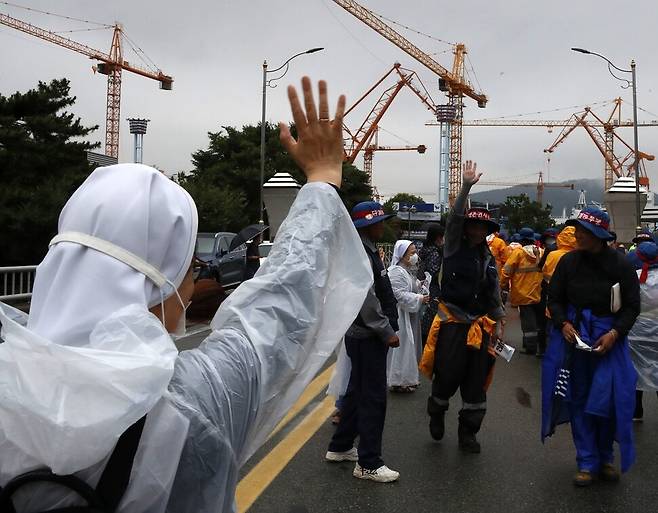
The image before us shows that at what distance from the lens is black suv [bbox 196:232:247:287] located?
16688 mm

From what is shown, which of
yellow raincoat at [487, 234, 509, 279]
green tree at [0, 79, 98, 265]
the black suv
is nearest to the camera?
yellow raincoat at [487, 234, 509, 279]

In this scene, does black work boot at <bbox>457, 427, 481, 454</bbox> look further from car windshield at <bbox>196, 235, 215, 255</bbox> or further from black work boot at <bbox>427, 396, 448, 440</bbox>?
car windshield at <bbox>196, 235, 215, 255</bbox>

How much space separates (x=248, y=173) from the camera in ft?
135

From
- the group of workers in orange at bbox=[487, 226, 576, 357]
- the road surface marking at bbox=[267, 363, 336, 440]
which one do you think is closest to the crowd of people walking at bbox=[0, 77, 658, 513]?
the road surface marking at bbox=[267, 363, 336, 440]

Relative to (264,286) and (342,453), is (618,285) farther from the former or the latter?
(264,286)

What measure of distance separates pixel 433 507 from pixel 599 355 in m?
1.57

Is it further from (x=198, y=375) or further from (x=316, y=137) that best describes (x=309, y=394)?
(x=198, y=375)

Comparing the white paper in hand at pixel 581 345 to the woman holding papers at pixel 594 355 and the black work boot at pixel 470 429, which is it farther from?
the black work boot at pixel 470 429

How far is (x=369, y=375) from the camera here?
4.68 m

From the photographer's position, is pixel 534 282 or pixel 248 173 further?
pixel 248 173

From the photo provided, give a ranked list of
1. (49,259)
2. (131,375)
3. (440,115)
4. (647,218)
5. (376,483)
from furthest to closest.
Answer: (440,115) < (647,218) < (376,483) < (49,259) < (131,375)

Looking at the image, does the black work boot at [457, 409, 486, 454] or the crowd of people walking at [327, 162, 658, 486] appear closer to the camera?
the crowd of people walking at [327, 162, 658, 486]

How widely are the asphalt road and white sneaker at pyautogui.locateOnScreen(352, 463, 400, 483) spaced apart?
0.05 meters

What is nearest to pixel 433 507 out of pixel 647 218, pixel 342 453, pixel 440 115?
pixel 342 453
